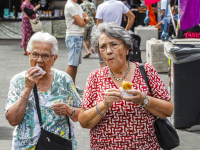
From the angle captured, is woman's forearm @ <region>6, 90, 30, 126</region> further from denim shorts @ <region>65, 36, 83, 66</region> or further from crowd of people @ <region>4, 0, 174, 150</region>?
denim shorts @ <region>65, 36, 83, 66</region>

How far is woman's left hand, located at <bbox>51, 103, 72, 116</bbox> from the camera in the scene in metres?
2.82

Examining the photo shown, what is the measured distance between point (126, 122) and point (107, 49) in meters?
0.53

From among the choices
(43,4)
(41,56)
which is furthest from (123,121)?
(43,4)

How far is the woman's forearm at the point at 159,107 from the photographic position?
264 cm

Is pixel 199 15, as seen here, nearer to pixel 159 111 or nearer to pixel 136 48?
pixel 136 48

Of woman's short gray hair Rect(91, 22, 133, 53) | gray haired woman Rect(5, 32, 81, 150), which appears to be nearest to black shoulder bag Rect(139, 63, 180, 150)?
woman's short gray hair Rect(91, 22, 133, 53)

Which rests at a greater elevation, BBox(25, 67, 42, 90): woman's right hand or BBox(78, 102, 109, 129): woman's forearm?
BBox(25, 67, 42, 90): woman's right hand

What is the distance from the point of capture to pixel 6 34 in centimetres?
1698

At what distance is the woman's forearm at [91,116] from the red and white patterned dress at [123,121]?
0.17 ft

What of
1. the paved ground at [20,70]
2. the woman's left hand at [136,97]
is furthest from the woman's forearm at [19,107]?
the paved ground at [20,70]

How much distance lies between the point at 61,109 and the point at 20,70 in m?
7.64

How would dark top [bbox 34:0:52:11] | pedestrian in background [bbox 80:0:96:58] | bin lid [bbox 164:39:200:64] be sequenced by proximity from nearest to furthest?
bin lid [bbox 164:39:200:64], pedestrian in background [bbox 80:0:96:58], dark top [bbox 34:0:52:11]

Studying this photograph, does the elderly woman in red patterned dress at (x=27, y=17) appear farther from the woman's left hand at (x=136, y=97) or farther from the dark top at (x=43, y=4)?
the woman's left hand at (x=136, y=97)

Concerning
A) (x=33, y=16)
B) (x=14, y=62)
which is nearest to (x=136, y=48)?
(x=14, y=62)
